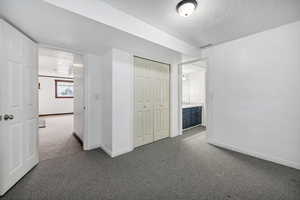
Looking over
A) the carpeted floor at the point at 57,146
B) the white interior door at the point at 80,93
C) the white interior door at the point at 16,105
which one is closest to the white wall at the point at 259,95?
the white interior door at the point at 80,93

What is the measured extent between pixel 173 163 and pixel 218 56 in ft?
8.37

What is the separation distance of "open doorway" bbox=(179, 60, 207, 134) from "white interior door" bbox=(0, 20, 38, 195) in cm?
343

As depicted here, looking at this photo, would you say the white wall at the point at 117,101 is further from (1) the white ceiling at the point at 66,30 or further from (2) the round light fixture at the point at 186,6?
(2) the round light fixture at the point at 186,6

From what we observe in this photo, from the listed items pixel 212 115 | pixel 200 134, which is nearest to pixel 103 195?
pixel 212 115

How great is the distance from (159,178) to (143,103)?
167 centimetres

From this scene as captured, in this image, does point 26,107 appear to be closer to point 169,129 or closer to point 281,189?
point 169,129

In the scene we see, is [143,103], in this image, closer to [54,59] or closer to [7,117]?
[7,117]

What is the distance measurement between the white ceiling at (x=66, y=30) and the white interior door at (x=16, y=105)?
202 millimetres

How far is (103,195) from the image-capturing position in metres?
1.56

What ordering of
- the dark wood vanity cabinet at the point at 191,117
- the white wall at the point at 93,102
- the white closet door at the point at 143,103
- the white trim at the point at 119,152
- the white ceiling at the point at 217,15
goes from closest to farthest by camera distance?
the white ceiling at the point at 217,15 → the white trim at the point at 119,152 → the white wall at the point at 93,102 → the white closet door at the point at 143,103 → the dark wood vanity cabinet at the point at 191,117

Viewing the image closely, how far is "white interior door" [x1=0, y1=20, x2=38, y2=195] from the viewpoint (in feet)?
5.15

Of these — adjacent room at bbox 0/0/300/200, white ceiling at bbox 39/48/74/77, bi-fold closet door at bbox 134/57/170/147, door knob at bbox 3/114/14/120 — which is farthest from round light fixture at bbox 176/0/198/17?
white ceiling at bbox 39/48/74/77

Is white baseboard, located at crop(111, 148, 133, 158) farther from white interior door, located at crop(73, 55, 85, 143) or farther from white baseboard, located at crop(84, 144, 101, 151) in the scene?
white interior door, located at crop(73, 55, 85, 143)

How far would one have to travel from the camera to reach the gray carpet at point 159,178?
1571 millimetres
